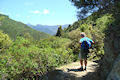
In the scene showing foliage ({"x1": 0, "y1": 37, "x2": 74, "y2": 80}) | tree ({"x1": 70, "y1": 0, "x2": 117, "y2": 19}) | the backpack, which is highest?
tree ({"x1": 70, "y1": 0, "x2": 117, "y2": 19})

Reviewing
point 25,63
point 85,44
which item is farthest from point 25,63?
point 85,44

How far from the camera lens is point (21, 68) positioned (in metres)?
8.03

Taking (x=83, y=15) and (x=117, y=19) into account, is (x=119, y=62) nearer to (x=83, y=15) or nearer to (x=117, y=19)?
(x=117, y=19)

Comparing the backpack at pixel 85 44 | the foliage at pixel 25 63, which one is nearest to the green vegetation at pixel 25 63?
the foliage at pixel 25 63

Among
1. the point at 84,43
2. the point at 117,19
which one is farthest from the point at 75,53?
the point at 117,19

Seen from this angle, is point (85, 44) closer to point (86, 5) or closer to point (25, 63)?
point (86, 5)

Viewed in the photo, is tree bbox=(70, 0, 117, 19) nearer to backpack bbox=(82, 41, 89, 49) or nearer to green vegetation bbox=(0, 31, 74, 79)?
backpack bbox=(82, 41, 89, 49)

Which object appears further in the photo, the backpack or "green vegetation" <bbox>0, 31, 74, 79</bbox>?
"green vegetation" <bbox>0, 31, 74, 79</bbox>

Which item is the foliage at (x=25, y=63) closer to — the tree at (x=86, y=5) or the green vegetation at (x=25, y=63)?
the green vegetation at (x=25, y=63)

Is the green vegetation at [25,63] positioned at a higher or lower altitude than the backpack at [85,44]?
lower

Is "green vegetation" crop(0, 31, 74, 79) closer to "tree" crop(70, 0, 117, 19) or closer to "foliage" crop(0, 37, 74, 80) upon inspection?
"foliage" crop(0, 37, 74, 80)

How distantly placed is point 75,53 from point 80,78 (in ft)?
33.0

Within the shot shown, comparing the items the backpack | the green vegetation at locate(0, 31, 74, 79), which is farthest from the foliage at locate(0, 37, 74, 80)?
the backpack

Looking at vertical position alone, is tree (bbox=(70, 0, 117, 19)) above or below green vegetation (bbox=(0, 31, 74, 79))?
above
